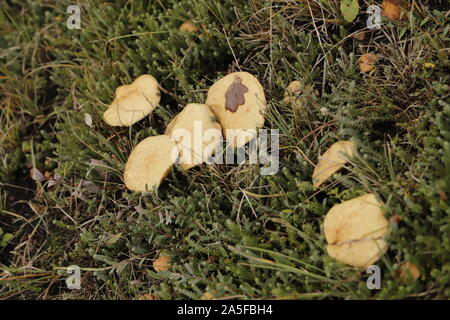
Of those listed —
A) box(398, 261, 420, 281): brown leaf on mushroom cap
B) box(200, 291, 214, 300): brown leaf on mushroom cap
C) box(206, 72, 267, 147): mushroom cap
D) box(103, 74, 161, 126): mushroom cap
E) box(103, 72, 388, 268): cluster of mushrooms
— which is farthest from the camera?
box(103, 74, 161, 126): mushroom cap

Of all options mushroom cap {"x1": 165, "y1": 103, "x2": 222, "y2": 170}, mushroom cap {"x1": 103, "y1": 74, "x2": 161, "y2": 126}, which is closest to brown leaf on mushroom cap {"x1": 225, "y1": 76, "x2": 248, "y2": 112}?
mushroom cap {"x1": 165, "y1": 103, "x2": 222, "y2": 170}

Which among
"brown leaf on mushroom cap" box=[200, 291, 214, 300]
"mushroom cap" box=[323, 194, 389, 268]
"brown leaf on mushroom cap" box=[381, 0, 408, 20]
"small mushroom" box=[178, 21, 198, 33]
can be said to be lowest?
"brown leaf on mushroom cap" box=[200, 291, 214, 300]

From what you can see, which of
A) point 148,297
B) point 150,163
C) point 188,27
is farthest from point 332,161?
point 188,27

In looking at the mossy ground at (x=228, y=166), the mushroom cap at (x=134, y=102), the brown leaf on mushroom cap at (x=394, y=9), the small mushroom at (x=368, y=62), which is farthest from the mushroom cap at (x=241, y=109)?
the brown leaf on mushroom cap at (x=394, y=9)

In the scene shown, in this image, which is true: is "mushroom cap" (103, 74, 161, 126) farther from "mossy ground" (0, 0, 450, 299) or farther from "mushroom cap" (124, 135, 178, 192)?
"mushroom cap" (124, 135, 178, 192)
